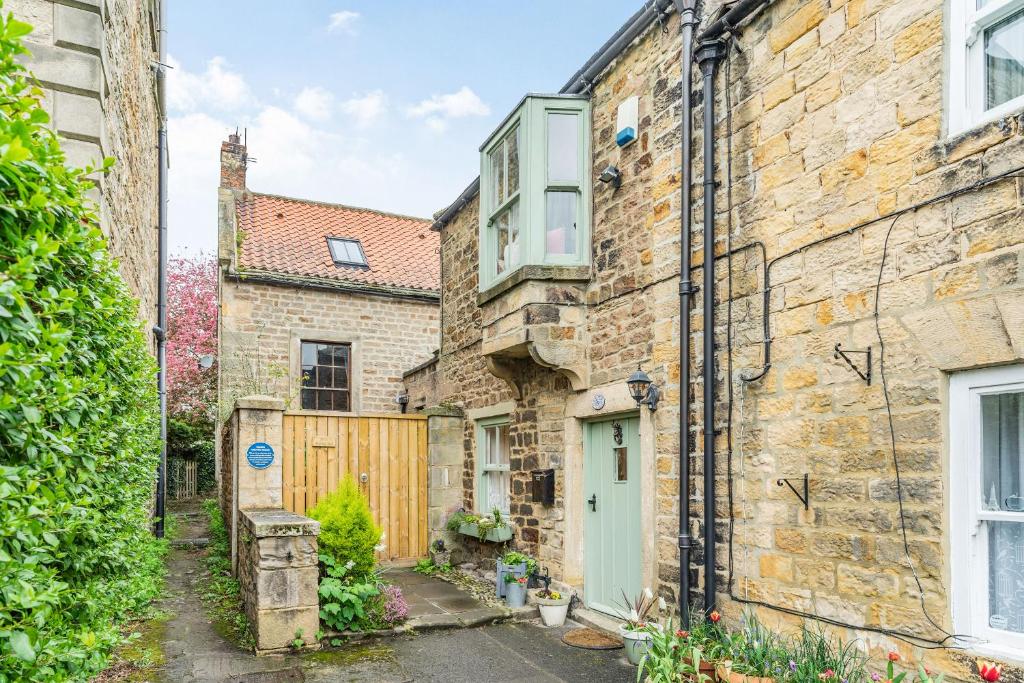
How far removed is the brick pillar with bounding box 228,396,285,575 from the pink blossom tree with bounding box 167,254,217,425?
26.1 ft

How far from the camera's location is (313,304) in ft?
47.4

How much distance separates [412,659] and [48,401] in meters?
4.50

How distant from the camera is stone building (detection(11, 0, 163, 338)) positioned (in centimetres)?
416

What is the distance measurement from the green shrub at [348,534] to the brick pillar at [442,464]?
9.75ft

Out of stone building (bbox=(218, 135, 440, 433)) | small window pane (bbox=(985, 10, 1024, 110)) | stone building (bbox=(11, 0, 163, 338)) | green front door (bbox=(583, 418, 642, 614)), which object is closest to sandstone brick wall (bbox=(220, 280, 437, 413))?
stone building (bbox=(218, 135, 440, 433))

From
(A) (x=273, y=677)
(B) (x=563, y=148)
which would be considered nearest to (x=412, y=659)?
(A) (x=273, y=677)

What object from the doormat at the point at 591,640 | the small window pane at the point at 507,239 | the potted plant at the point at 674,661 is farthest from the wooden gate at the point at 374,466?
the potted plant at the point at 674,661

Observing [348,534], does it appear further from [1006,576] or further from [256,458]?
[1006,576]

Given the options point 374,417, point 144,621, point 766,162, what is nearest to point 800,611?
point 766,162

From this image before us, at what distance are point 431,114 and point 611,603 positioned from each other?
22.8 m

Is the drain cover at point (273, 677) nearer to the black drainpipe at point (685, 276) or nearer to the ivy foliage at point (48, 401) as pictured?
the ivy foliage at point (48, 401)

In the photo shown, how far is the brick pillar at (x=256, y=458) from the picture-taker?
8.20 meters

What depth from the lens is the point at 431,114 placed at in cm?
2661

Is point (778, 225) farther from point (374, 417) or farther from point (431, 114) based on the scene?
point (431, 114)
